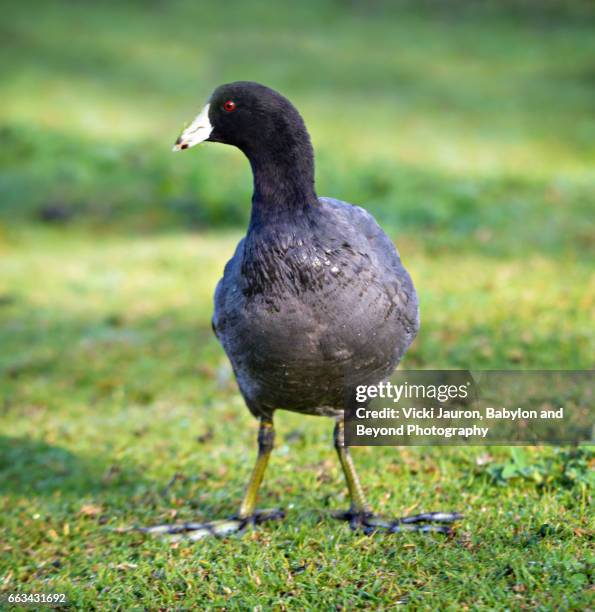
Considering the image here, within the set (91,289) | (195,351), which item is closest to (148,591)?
(195,351)

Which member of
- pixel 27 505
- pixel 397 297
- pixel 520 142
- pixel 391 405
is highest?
pixel 520 142

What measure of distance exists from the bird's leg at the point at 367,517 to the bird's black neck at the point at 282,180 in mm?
1193

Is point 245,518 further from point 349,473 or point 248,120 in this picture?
point 248,120

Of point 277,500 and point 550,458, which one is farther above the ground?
point 550,458

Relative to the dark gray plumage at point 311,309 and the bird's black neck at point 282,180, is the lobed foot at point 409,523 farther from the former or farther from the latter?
the bird's black neck at point 282,180

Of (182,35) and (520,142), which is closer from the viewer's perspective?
(520,142)

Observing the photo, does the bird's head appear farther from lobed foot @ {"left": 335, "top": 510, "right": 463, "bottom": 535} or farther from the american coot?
lobed foot @ {"left": 335, "top": 510, "right": 463, "bottom": 535}

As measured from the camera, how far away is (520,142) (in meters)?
13.9

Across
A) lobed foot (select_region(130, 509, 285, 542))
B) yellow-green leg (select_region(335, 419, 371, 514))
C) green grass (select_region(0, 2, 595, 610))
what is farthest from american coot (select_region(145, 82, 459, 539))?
lobed foot (select_region(130, 509, 285, 542))

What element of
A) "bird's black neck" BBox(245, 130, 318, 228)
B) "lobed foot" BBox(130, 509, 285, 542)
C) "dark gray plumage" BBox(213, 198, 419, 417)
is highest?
"bird's black neck" BBox(245, 130, 318, 228)

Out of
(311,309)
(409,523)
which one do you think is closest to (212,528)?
(409,523)

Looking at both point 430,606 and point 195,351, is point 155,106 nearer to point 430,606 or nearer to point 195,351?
point 195,351

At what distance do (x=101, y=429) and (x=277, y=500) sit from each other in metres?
2.05

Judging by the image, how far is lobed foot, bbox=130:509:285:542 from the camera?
419 centimetres
